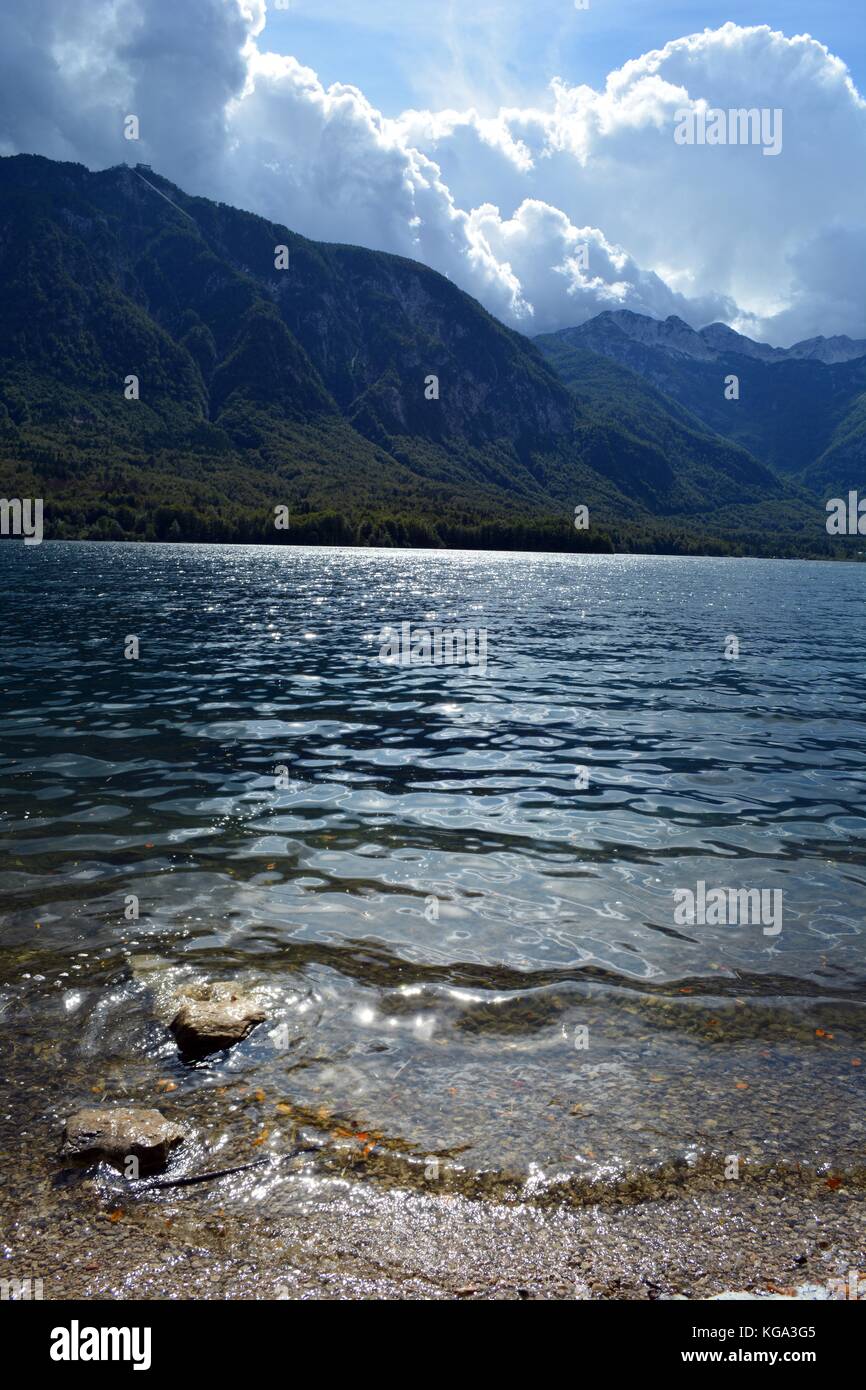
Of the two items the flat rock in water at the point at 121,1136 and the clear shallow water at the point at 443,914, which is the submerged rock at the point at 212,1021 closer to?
the clear shallow water at the point at 443,914

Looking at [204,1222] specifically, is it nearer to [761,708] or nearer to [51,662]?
[761,708]

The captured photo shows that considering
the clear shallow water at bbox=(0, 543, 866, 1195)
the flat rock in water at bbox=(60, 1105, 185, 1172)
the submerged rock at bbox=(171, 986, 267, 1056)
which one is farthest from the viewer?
the submerged rock at bbox=(171, 986, 267, 1056)

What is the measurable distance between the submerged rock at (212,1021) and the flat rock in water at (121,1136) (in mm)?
1519

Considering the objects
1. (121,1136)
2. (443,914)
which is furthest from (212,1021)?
Result: (443,914)

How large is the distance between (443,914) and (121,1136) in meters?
7.07

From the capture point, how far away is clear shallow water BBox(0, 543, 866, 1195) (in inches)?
349

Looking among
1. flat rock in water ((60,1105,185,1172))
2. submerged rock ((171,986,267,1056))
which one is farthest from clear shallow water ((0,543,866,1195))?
flat rock in water ((60,1105,185,1172))

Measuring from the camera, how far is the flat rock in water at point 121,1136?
24.8ft

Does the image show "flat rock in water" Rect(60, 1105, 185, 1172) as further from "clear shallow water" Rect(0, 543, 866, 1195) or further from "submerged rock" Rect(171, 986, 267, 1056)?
"submerged rock" Rect(171, 986, 267, 1056)

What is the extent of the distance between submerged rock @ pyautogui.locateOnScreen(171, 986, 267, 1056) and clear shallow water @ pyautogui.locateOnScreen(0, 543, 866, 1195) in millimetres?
218

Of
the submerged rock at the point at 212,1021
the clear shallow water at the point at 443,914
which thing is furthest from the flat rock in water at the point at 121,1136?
the submerged rock at the point at 212,1021

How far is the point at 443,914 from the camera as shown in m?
14.0

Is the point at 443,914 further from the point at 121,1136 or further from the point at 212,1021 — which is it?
the point at 121,1136

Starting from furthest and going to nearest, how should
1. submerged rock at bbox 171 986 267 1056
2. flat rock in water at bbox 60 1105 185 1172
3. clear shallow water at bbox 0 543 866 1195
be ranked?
1. submerged rock at bbox 171 986 267 1056
2. clear shallow water at bbox 0 543 866 1195
3. flat rock in water at bbox 60 1105 185 1172
